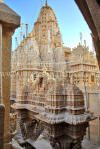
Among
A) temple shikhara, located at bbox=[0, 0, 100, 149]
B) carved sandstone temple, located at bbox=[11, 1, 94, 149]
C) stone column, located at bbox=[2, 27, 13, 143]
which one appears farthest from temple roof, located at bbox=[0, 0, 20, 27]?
carved sandstone temple, located at bbox=[11, 1, 94, 149]

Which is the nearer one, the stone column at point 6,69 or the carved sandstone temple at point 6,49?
the carved sandstone temple at point 6,49

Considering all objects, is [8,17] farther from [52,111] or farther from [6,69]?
[52,111]

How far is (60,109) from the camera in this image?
4652mm

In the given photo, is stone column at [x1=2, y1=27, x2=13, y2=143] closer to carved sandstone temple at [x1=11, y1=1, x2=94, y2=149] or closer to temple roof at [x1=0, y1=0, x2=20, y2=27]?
temple roof at [x1=0, y1=0, x2=20, y2=27]

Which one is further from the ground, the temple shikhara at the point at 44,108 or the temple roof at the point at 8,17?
the temple roof at the point at 8,17

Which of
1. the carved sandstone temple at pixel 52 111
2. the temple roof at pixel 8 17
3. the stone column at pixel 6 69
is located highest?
the temple roof at pixel 8 17

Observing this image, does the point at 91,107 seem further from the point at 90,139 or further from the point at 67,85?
the point at 67,85

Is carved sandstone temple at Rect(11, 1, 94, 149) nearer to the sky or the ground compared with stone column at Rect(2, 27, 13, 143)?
nearer to the ground

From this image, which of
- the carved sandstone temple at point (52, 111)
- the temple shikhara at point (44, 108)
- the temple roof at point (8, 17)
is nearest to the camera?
the temple roof at point (8, 17)

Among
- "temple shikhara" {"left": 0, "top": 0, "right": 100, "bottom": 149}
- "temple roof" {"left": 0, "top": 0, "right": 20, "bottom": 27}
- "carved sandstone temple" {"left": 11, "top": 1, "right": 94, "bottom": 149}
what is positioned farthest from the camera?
"carved sandstone temple" {"left": 11, "top": 1, "right": 94, "bottom": 149}

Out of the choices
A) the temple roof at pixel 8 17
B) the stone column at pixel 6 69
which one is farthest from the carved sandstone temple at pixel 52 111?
the temple roof at pixel 8 17

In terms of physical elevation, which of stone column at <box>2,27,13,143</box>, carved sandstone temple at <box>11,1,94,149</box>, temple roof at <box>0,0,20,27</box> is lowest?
carved sandstone temple at <box>11,1,94,149</box>

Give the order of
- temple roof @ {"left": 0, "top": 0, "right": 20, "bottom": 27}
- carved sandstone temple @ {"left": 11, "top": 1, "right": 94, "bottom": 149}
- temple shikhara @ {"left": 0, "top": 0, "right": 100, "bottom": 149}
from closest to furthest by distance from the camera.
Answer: temple roof @ {"left": 0, "top": 0, "right": 20, "bottom": 27}
temple shikhara @ {"left": 0, "top": 0, "right": 100, "bottom": 149}
carved sandstone temple @ {"left": 11, "top": 1, "right": 94, "bottom": 149}

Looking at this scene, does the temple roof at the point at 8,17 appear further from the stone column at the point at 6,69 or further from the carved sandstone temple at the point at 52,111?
the carved sandstone temple at the point at 52,111
